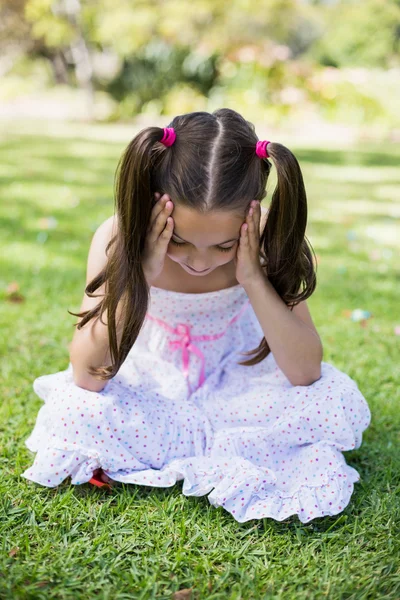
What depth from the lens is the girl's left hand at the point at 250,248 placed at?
2.13m

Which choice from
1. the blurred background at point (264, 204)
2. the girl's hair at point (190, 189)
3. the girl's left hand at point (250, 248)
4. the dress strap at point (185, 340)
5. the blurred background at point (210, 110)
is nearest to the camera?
the blurred background at point (264, 204)

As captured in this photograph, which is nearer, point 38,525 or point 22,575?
point 22,575

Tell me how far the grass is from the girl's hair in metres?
0.46

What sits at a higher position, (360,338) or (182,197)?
(182,197)

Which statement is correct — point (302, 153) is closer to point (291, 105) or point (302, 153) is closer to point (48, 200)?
point (291, 105)

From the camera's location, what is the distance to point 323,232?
558cm

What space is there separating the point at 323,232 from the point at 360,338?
7.39 ft

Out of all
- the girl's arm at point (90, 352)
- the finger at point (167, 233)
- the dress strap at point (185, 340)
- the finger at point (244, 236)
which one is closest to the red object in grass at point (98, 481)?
the girl's arm at point (90, 352)

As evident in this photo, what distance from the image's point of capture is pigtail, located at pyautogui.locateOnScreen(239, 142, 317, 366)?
2051 millimetres

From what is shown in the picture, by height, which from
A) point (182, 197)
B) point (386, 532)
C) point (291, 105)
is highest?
point (182, 197)

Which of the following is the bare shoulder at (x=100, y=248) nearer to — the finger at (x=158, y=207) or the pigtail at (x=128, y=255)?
the pigtail at (x=128, y=255)

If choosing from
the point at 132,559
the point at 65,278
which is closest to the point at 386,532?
the point at 132,559

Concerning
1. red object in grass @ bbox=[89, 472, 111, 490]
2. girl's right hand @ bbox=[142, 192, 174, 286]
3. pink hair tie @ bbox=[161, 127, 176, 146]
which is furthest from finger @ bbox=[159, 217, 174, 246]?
red object in grass @ bbox=[89, 472, 111, 490]

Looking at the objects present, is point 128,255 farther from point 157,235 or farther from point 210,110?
point 210,110
